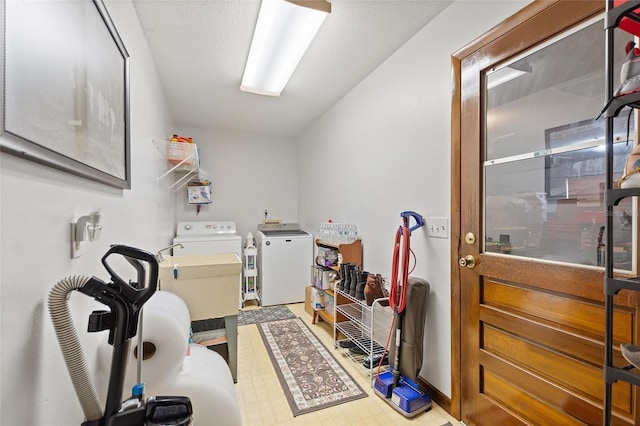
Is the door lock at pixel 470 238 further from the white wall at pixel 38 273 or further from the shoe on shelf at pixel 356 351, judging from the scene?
the white wall at pixel 38 273

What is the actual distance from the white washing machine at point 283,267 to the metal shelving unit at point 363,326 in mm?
1225

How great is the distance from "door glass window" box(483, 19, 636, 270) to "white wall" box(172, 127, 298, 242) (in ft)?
11.1

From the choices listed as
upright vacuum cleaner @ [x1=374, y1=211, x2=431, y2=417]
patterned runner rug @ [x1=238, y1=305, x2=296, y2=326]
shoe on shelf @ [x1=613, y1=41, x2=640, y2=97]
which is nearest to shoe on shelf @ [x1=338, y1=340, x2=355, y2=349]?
upright vacuum cleaner @ [x1=374, y1=211, x2=431, y2=417]

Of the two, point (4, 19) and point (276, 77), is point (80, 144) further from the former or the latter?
point (276, 77)

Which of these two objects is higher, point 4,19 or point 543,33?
point 543,33

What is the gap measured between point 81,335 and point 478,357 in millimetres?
1794

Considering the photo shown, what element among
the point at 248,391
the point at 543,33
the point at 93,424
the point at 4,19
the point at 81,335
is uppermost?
the point at 543,33

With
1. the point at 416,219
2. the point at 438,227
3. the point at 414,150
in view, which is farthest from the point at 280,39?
the point at 438,227

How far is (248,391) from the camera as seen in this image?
1.86 metres

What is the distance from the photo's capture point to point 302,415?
5.37 feet

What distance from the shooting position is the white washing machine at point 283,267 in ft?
11.9

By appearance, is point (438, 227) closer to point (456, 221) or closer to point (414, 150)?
point (456, 221)

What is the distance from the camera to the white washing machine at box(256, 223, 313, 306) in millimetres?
3621

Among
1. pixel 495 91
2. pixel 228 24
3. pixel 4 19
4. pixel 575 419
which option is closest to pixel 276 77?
pixel 228 24
